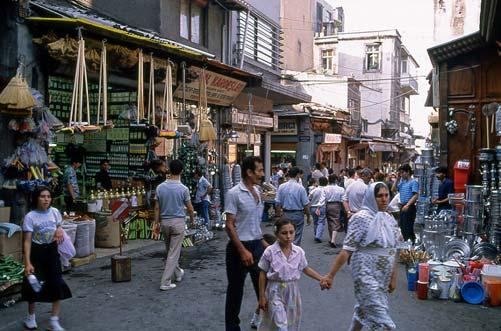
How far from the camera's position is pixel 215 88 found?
14.6 meters

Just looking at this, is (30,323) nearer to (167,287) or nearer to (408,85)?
(167,287)

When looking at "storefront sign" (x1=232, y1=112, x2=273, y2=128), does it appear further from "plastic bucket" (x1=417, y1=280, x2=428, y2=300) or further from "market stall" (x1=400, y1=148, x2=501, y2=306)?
"plastic bucket" (x1=417, y1=280, x2=428, y2=300)

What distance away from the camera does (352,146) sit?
1444 inches

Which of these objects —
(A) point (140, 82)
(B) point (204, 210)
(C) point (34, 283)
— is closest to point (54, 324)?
(C) point (34, 283)

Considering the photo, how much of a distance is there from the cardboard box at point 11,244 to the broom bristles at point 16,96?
5.80ft

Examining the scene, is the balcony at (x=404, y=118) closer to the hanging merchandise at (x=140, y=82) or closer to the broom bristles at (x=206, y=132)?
the broom bristles at (x=206, y=132)

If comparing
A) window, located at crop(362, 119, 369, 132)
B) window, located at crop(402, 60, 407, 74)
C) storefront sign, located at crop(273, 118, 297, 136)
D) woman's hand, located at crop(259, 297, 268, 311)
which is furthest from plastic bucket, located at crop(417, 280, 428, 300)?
window, located at crop(402, 60, 407, 74)

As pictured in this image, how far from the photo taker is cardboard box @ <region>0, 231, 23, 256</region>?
699 centimetres

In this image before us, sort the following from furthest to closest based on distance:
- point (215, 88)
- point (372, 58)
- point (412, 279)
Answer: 1. point (372, 58)
2. point (215, 88)
3. point (412, 279)

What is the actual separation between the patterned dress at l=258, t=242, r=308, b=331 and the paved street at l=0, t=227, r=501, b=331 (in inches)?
51.9

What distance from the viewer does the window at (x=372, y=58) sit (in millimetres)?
42312

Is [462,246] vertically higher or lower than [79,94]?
lower

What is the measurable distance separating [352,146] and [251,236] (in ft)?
105

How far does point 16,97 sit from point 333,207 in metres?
7.25
